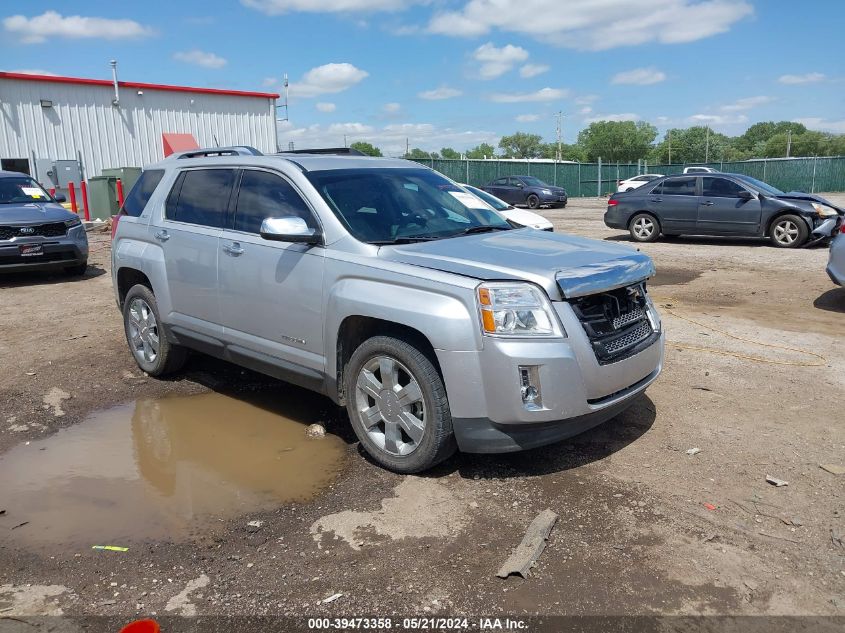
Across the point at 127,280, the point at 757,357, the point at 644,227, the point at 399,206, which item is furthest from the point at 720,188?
the point at 127,280

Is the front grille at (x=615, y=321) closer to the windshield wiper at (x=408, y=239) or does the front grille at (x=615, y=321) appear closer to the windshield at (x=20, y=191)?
the windshield wiper at (x=408, y=239)

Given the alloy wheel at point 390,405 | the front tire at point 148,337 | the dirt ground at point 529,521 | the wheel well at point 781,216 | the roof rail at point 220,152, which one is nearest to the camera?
the dirt ground at point 529,521

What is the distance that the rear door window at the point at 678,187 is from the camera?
48.7ft

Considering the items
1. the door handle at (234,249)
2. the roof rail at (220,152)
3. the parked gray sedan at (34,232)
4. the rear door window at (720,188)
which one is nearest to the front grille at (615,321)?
the door handle at (234,249)

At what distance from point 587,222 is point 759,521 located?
19.3 meters

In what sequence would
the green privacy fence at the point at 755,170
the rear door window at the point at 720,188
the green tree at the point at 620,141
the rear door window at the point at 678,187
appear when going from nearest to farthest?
the rear door window at the point at 720,188 < the rear door window at the point at 678,187 < the green privacy fence at the point at 755,170 < the green tree at the point at 620,141

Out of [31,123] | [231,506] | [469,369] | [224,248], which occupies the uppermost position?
[31,123]

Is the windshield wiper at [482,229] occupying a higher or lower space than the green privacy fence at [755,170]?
lower

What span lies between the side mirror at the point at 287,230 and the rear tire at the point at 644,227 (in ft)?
41.5

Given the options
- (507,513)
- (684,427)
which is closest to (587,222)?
(684,427)

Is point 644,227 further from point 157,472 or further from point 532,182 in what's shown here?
point 532,182

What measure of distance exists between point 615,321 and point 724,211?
11719 millimetres

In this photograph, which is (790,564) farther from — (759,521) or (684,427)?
(684,427)

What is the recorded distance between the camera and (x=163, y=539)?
3.51 meters
